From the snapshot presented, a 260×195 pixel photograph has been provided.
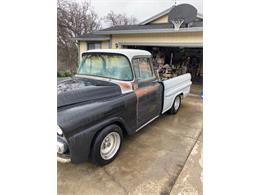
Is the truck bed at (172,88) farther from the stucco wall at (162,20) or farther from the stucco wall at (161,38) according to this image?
the stucco wall at (162,20)

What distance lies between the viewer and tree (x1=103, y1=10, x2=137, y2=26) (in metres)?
23.3

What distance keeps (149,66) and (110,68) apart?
38.5 inches

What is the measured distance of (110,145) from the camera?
9.08 feet

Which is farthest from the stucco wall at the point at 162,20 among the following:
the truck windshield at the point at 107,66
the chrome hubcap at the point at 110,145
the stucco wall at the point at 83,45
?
the chrome hubcap at the point at 110,145

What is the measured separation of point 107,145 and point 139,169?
0.64 m

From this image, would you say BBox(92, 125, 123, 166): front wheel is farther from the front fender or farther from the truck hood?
the truck hood

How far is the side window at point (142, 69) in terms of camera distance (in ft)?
10.7

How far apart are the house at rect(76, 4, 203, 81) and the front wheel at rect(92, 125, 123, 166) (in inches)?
239

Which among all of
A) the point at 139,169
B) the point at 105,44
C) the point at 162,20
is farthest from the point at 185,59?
the point at 139,169

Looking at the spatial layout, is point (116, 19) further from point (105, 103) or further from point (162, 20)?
point (105, 103)
